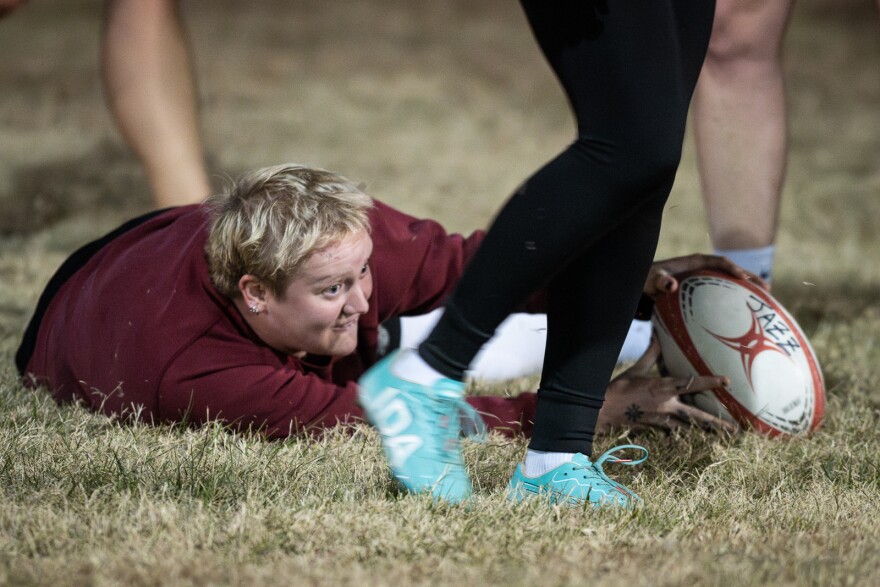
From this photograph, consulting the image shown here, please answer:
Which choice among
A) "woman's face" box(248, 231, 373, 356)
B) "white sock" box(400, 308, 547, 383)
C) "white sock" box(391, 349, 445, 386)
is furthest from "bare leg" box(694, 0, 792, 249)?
"white sock" box(391, 349, 445, 386)

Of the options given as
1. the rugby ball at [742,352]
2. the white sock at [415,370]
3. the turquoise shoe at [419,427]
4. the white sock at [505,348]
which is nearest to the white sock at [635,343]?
the white sock at [505,348]

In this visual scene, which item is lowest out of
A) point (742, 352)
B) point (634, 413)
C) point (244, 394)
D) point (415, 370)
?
point (634, 413)

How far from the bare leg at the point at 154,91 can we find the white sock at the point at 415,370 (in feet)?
8.58

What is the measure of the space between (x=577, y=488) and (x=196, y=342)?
114 cm

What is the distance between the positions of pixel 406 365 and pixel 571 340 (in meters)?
0.39

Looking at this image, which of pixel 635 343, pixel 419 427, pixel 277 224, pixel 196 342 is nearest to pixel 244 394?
pixel 196 342

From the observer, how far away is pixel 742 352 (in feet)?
11.0

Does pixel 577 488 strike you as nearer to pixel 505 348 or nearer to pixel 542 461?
pixel 542 461

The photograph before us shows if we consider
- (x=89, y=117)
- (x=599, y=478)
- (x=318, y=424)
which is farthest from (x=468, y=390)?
(x=89, y=117)

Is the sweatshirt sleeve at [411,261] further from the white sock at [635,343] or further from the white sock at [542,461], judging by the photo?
the white sock at [542,461]

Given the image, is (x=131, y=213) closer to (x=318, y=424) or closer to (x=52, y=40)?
(x=318, y=424)

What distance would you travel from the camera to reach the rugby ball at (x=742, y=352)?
3.30 metres

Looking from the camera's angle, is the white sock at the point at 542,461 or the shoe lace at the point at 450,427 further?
the white sock at the point at 542,461

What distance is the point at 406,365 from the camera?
2.32 meters
